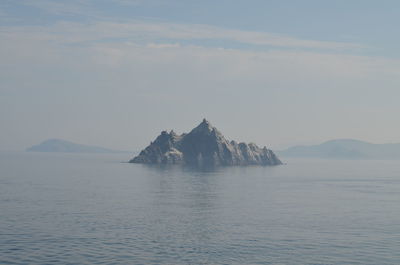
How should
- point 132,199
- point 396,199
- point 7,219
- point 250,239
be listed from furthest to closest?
point 396,199, point 132,199, point 7,219, point 250,239

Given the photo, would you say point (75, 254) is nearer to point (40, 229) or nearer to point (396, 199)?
point (40, 229)

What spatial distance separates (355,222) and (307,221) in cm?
756

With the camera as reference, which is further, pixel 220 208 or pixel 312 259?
pixel 220 208

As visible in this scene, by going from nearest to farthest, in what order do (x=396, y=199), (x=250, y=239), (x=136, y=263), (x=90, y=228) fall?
(x=136, y=263), (x=250, y=239), (x=90, y=228), (x=396, y=199)

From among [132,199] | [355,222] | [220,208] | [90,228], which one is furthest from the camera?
[132,199]

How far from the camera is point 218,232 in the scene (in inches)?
2446

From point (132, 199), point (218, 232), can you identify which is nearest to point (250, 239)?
point (218, 232)

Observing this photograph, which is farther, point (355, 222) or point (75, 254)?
point (355, 222)

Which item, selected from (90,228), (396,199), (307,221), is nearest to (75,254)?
(90,228)

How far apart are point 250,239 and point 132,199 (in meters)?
45.2


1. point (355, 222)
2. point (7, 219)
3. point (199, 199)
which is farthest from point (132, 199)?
point (355, 222)

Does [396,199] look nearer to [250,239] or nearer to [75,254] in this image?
[250,239]

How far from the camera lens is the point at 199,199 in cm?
9912

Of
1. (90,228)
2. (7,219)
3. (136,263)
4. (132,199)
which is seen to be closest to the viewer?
(136,263)
